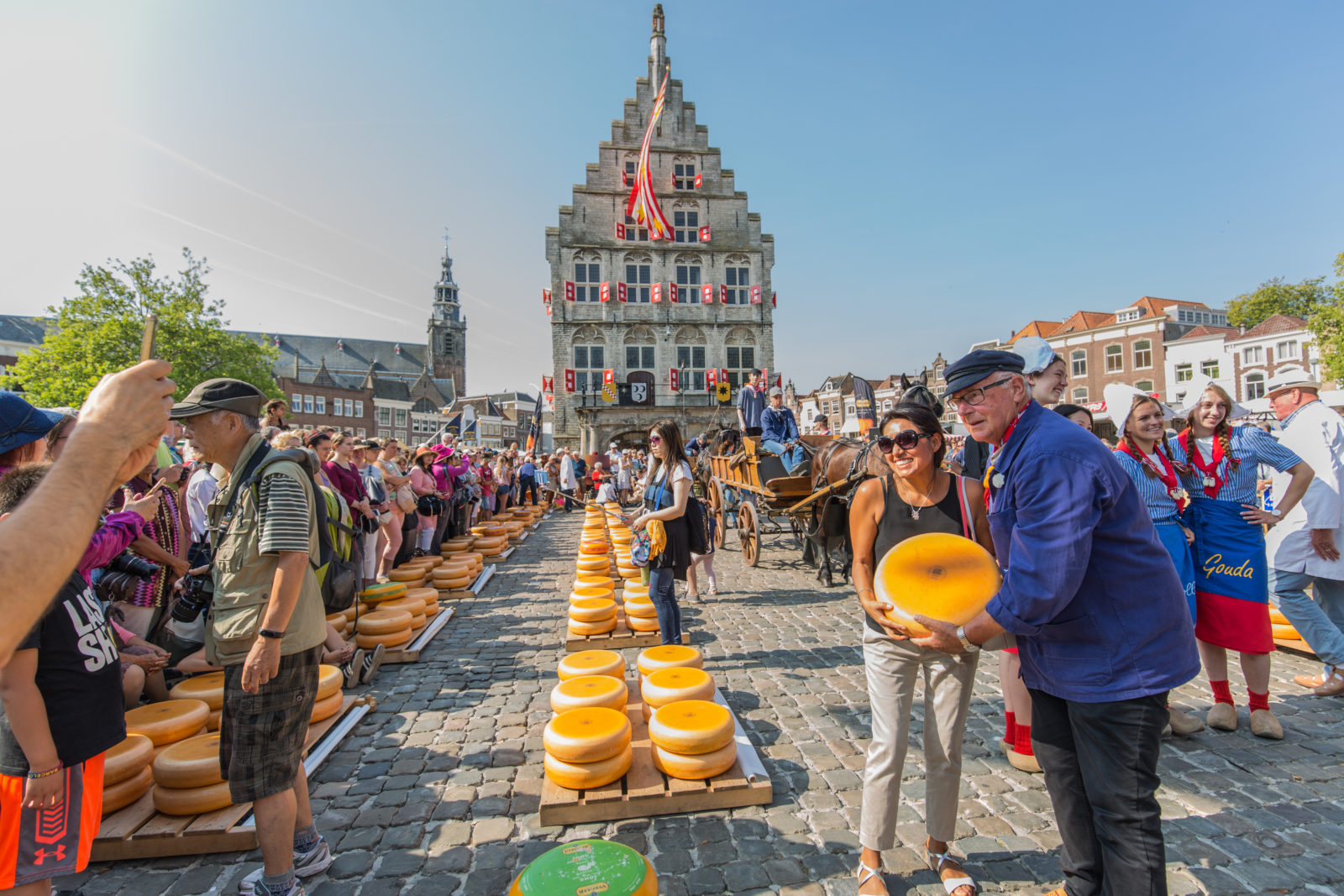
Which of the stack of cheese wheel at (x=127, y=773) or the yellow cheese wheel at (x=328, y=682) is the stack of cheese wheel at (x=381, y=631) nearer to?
the yellow cheese wheel at (x=328, y=682)

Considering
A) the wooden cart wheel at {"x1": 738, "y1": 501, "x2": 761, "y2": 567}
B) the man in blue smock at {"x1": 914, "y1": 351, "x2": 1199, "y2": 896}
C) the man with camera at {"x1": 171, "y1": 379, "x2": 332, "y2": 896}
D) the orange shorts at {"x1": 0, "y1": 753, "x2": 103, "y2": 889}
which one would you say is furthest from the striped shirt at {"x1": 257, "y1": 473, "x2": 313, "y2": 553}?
the wooden cart wheel at {"x1": 738, "y1": 501, "x2": 761, "y2": 567}

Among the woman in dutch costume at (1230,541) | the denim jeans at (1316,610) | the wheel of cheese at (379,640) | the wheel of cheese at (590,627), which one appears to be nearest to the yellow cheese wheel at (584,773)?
the wheel of cheese at (590,627)

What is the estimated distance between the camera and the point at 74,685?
2041 millimetres

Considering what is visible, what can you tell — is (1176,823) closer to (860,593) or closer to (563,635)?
(860,593)

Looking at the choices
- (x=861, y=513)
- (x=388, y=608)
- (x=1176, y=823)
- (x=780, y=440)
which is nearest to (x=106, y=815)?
(x=388, y=608)

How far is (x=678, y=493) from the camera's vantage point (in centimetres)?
484

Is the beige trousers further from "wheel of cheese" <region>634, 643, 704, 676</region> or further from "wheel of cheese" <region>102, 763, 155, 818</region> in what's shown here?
"wheel of cheese" <region>102, 763, 155, 818</region>

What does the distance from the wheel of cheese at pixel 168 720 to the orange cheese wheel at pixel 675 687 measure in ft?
8.86

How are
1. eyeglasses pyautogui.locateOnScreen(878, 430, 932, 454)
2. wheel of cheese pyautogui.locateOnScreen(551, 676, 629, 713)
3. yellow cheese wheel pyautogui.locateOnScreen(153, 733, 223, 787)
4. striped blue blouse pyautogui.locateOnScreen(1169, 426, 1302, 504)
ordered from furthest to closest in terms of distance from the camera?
striped blue blouse pyautogui.locateOnScreen(1169, 426, 1302, 504) < wheel of cheese pyautogui.locateOnScreen(551, 676, 629, 713) < yellow cheese wheel pyautogui.locateOnScreen(153, 733, 223, 787) < eyeglasses pyautogui.locateOnScreen(878, 430, 932, 454)

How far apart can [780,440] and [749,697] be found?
5.34m

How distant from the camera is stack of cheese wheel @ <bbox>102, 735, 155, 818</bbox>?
2.86 meters

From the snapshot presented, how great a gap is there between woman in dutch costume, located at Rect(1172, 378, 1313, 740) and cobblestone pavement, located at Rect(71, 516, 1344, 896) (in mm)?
366

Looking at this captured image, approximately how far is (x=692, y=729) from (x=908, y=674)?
1.26 m

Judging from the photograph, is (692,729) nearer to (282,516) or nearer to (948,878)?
(948,878)
